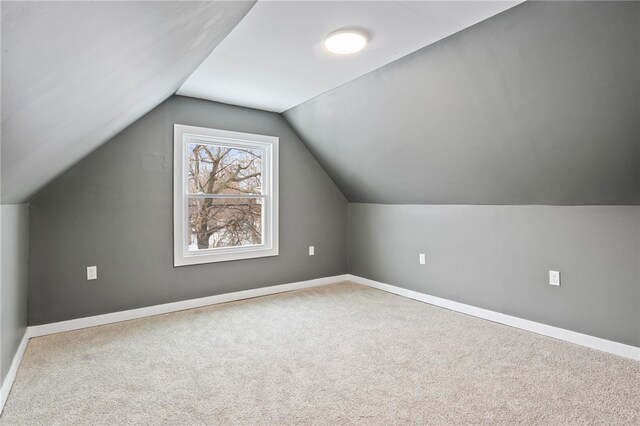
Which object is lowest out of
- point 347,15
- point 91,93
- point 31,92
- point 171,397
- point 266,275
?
point 171,397

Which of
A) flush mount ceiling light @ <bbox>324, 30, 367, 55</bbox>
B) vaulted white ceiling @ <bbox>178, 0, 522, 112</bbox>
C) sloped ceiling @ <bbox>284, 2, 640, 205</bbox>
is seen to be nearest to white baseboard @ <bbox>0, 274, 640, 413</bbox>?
sloped ceiling @ <bbox>284, 2, 640, 205</bbox>

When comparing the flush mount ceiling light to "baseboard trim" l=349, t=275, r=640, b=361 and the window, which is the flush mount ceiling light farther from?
"baseboard trim" l=349, t=275, r=640, b=361

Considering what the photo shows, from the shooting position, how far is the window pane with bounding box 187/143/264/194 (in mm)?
3812

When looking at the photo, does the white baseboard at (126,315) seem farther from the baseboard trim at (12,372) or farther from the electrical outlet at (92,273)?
the electrical outlet at (92,273)

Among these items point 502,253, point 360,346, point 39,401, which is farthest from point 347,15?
point 39,401

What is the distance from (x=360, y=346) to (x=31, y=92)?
7.86 feet

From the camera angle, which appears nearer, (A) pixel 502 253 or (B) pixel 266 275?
(A) pixel 502 253

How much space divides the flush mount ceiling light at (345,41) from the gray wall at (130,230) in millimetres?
1812

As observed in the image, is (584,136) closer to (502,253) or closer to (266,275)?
(502,253)

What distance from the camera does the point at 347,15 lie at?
2049 mm

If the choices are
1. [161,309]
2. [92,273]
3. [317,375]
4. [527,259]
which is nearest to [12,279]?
[92,273]

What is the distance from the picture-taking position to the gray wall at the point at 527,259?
8.47 ft

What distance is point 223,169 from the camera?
158 inches

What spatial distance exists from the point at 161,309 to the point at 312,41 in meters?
2.74
